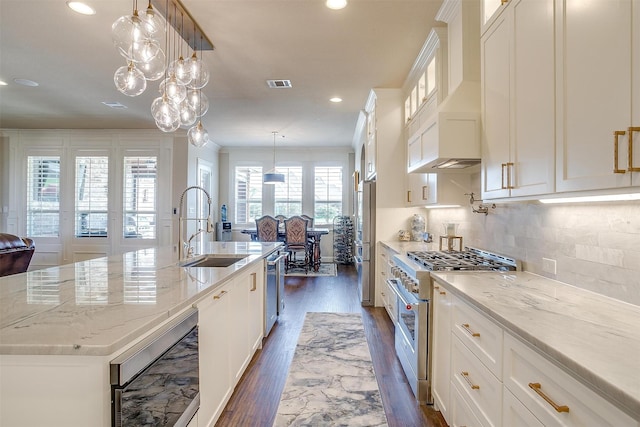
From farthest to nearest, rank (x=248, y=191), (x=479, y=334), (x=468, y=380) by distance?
(x=248, y=191) < (x=468, y=380) < (x=479, y=334)

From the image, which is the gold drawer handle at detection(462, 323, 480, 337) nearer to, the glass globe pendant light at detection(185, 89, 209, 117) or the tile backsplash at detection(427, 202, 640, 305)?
the tile backsplash at detection(427, 202, 640, 305)

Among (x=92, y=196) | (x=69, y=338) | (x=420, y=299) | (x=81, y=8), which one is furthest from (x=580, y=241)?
(x=92, y=196)

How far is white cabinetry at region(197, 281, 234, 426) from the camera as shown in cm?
160

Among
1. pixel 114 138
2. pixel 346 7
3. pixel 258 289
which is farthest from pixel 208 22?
pixel 114 138

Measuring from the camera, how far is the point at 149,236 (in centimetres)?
666

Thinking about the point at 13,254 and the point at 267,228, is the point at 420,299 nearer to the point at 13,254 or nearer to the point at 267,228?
the point at 13,254

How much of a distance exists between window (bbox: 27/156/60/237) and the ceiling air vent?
530 cm

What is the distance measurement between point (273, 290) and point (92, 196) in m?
5.30

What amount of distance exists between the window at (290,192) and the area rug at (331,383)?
5.00 m

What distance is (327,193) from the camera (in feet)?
27.0

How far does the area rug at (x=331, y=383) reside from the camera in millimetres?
1997

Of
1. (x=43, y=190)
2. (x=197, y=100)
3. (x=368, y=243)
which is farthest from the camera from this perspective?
(x=43, y=190)

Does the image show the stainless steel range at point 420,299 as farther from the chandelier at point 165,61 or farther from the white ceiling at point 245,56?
the chandelier at point 165,61

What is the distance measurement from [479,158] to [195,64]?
7.27 ft
